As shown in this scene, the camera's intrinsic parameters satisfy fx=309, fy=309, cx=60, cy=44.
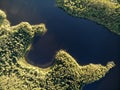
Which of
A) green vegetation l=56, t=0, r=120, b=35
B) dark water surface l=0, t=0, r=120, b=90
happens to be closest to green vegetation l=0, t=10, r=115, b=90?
dark water surface l=0, t=0, r=120, b=90

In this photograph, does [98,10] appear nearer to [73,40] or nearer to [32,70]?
[73,40]

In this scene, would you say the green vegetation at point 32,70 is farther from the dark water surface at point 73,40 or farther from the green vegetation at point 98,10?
the green vegetation at point 98,10

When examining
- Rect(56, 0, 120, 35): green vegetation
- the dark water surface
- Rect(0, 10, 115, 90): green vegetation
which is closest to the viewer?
Rect(0, 10, 115, 90): green vegetation

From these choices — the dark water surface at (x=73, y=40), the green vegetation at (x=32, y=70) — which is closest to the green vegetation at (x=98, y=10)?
the dark water surface at (x=73, y=40)

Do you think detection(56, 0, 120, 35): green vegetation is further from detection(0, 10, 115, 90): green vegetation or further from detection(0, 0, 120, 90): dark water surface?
detection(0, 10, 115, 90): green vegetation

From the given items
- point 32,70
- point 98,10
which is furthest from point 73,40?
point 32,70

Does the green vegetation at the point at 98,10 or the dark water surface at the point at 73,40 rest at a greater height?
the green vegetation at the point at 98,10

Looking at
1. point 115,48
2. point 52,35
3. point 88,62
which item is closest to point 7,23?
point 52,35
